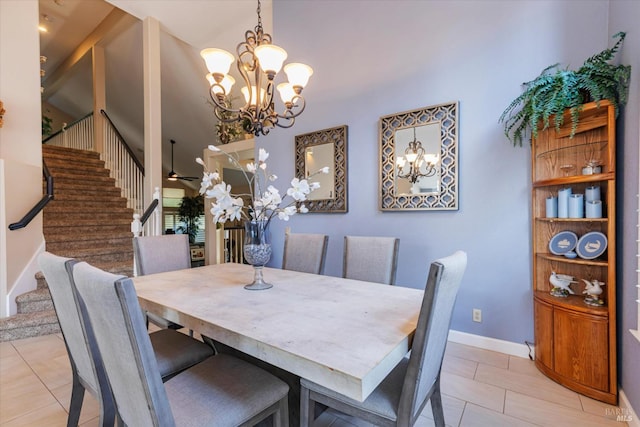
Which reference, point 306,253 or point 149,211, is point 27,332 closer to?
point 149,211

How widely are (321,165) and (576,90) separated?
2246 millimetres

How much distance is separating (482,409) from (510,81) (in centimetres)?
238

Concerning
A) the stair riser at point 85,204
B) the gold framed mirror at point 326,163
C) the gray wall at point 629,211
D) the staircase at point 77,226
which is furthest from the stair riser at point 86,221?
the gray wall at point 629,211

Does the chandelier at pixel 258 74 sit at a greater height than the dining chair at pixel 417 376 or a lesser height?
greater

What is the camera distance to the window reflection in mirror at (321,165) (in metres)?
3.31

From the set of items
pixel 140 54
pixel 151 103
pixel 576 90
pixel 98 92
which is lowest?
pixel 576 90

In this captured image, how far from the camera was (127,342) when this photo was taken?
846 mm

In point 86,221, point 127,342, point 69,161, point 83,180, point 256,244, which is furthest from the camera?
point 69,161

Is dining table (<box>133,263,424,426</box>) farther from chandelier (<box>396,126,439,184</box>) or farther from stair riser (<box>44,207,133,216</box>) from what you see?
stair riser (<box>44,207,133,216</box>)

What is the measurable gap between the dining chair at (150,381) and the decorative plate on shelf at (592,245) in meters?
2.13

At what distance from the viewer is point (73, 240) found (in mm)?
4180

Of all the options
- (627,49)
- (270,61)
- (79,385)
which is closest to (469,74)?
(627,49)

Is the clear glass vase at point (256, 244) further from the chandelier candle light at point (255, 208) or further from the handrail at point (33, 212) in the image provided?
the handrail at point (33, 212)

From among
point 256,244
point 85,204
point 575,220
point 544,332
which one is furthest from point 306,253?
point 85,204
